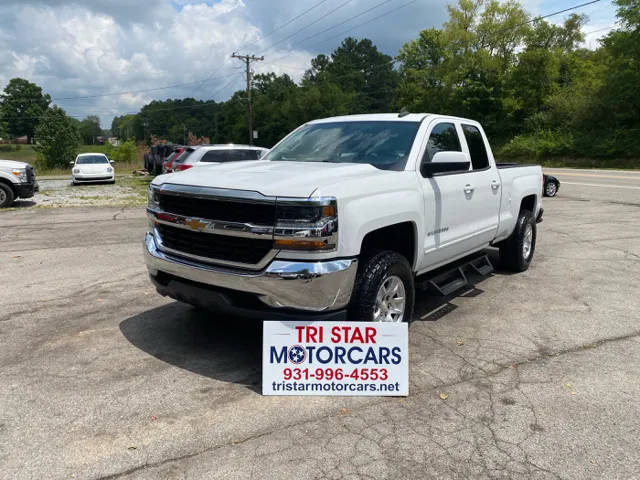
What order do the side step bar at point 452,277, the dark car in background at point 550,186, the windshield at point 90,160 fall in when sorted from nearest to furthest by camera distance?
the side step bar at point 452,277, the dark car in background at point 550,186, the windshield at point 90,160

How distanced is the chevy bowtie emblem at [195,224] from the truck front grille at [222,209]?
0.04 meters

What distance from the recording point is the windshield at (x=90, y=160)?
2317 cm

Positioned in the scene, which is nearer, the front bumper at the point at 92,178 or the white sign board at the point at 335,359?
the white sign board at the point at 335,359

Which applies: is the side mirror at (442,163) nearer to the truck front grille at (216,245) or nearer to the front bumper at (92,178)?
the truck front grille at (216,245)

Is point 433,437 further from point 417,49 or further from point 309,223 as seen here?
point 417,49

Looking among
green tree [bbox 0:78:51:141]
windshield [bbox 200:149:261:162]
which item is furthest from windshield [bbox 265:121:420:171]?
green tree [bbox 0:78:51:141]

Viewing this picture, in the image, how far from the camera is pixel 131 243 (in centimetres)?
901

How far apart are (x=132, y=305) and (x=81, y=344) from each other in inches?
43.3

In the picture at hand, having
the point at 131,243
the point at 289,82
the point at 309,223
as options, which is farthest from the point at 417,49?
the point at 309,223

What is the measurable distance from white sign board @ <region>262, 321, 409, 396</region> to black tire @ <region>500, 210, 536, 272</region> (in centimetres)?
367

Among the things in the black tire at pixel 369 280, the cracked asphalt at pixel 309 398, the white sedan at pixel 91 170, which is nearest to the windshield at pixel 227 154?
the cracked asphalt at pixel 309 398

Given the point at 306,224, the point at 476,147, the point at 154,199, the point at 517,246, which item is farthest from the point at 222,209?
the point at 517,246

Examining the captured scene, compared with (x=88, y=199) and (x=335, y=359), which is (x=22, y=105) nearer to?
(x=88, y=199)

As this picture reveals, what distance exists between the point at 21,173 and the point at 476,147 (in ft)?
42.4
